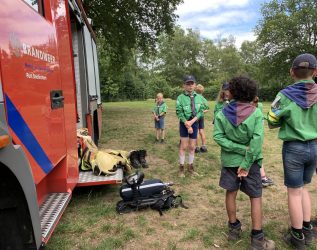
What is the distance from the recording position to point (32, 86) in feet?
9.29

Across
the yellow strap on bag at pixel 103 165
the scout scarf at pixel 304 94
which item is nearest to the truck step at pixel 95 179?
the yellow strap on bag at pixel 103 165

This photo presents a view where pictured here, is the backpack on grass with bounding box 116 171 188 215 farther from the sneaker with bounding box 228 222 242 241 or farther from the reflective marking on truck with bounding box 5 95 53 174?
the reflective marking on truck with bounding box 5 95 53 174

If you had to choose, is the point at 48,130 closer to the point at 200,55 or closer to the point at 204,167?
the point at 204,167

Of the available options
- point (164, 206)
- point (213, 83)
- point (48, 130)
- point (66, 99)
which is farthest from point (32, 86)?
point (213, 83)

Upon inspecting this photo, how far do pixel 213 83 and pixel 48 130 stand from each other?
69770 mm

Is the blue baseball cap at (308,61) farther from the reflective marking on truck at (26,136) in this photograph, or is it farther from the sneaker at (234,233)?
the reflective marking on truck at (26,136)

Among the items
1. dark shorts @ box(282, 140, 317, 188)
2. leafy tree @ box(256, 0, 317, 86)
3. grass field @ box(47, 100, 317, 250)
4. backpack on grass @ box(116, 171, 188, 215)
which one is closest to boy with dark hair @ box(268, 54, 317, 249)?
dark shorts @ box(282, 140, 317, 188)

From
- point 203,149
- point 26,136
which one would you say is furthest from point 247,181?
point 203,149

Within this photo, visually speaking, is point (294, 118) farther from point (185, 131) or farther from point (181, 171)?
point (181, 171)

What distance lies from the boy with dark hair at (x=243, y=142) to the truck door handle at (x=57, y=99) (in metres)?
1.61

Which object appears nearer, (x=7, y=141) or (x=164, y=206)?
(x=7, y=141)

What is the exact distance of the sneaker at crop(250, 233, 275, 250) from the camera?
3629mm

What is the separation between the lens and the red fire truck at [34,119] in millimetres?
2398

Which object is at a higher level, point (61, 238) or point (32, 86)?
point (32, 86)
